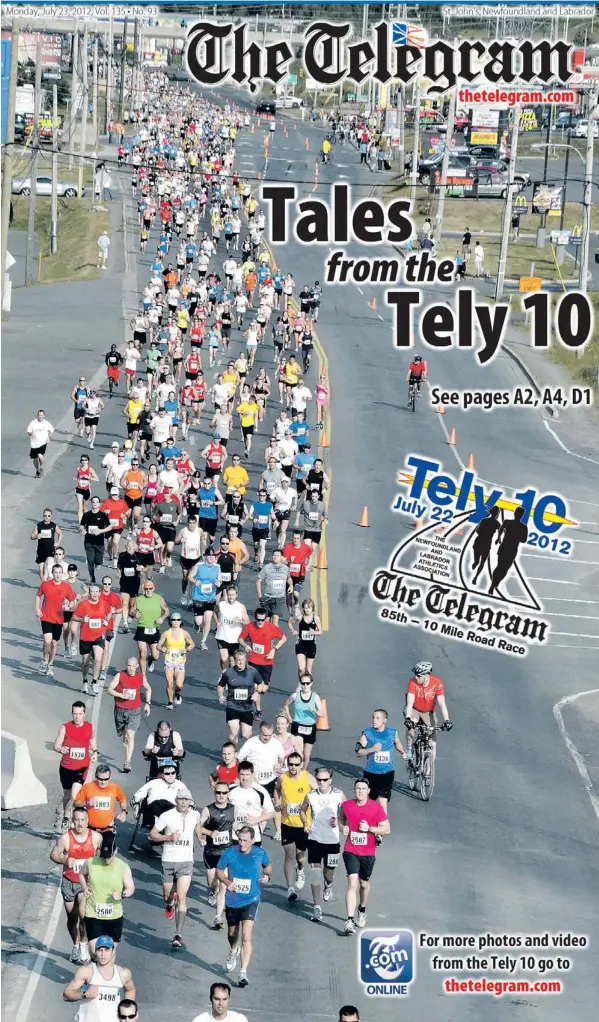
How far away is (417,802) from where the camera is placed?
71.3ft

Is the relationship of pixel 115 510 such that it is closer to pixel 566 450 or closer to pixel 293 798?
pixel 293 798

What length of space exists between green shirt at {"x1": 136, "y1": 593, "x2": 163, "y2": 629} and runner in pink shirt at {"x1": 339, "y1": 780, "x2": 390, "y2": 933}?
696 cm

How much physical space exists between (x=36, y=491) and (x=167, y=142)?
172ft

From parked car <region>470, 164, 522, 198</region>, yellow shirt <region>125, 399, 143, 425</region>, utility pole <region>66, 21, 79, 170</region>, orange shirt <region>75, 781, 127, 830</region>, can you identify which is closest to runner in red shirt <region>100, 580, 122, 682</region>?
orange shirt <region>75, 781, 127, 830</region>

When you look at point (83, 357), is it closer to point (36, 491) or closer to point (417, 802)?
point (36, 491)

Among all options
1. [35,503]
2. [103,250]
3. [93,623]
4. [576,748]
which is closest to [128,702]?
[93,623]

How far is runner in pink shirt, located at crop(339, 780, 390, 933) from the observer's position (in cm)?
1794

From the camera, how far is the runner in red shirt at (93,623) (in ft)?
79.7

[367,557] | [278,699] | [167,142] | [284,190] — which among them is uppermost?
[167,142]

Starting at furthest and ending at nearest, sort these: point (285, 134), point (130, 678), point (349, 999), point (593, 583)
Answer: point (285, 134), point (593, 583), point (130, 678), point (349, 999)

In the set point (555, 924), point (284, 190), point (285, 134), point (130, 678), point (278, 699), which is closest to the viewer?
point (555, 924)

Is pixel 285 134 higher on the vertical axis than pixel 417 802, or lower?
higher

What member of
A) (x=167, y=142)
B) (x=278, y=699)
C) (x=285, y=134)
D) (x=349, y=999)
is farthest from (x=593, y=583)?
(x=285, y=134)

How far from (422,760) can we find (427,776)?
0.20 m
